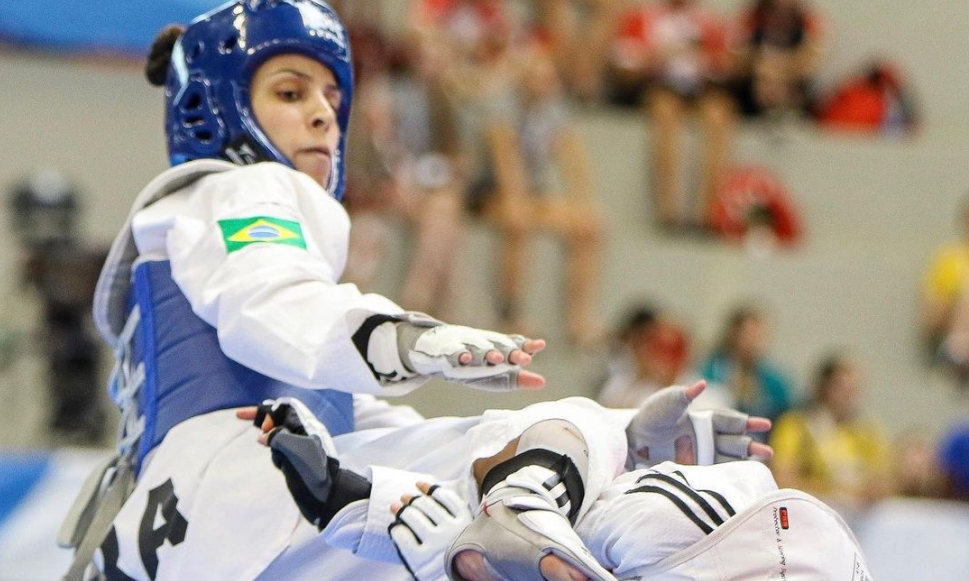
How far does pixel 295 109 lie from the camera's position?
11.8 ft

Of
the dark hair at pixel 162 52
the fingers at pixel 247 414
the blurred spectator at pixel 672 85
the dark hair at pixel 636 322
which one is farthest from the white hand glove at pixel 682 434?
the blurred spectator at pixel 672 85

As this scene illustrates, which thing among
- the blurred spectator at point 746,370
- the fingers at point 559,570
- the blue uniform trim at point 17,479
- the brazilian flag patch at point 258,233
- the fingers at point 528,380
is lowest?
the blurred spectator at point 746,370

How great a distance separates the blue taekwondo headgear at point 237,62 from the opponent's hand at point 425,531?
48.6 inches

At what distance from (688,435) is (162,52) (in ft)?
6.07

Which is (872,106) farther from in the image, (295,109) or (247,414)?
(247,414)

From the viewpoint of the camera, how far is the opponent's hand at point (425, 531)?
8.58ft

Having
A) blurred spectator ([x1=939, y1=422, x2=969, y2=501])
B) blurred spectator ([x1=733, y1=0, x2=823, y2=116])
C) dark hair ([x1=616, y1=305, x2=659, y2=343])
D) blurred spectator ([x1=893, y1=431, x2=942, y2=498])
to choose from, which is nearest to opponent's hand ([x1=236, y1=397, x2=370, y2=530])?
dark hair ([x1=616, y1=305, x2=659, y2=343])

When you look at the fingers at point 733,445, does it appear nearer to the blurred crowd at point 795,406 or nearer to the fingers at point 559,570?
the fingers at point 559,570

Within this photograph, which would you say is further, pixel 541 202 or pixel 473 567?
pixel 541 202

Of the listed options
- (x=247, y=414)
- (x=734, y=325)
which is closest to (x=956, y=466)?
(x=734, y=325)

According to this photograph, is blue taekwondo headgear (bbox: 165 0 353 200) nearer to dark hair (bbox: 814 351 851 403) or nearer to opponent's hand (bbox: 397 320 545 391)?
opponent's hand (bbox: 397 320 545 391)

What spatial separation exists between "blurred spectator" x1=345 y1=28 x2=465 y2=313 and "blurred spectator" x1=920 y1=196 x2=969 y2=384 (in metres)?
3.53

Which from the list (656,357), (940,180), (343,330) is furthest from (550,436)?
(940,180)

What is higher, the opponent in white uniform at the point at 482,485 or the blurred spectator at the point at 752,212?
the opponent in white uniform at the point at 482,485
